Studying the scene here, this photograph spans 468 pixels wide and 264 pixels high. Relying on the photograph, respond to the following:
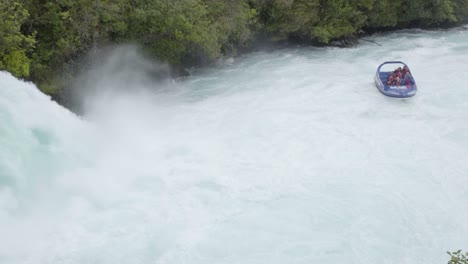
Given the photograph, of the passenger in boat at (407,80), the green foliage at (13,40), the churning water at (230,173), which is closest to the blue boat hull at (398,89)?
the passenger in boat at (407,80)

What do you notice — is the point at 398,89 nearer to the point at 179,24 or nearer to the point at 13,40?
the point at 179,24

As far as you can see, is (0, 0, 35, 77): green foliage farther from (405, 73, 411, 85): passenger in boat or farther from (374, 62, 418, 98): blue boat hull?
(405, 73, 411, 85): passenger in boat

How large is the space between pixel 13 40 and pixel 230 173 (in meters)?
8.07

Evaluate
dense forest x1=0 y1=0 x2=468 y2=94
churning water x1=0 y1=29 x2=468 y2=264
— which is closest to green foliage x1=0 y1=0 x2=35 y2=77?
dense forest x1=0 y1=0 x2=468 y2=94

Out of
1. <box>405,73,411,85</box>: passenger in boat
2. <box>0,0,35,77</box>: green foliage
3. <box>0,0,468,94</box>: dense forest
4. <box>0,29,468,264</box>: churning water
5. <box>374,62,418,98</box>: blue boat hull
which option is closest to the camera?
<box>0,29,468,264</box>: churning water

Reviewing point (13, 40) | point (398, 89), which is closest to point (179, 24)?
point (13, 40)

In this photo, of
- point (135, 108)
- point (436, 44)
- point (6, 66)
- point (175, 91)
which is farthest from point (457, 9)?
point (6, 66)

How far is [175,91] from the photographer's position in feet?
70.1

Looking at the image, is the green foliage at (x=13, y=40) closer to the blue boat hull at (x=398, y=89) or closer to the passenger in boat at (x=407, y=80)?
the blue boat hull at (x=398, y=89)

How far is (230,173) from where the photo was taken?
14938 millimetres

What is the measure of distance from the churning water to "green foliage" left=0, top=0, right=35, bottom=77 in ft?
2.26

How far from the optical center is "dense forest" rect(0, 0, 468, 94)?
16.8 metres

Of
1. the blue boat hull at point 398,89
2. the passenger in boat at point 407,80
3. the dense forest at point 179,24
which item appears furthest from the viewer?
the passenger in boat at point 407,80

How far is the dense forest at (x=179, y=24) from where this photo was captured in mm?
16750
